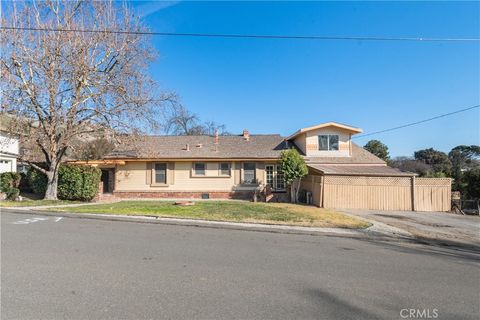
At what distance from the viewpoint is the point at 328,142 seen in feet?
83.0

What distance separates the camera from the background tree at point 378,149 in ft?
168

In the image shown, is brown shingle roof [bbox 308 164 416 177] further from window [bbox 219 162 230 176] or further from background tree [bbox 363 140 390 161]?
background tree [bbox 363 140 390 161]

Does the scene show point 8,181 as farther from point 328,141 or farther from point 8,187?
point 328,141

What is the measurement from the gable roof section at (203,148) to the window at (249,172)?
0.76 metres

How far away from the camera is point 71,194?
20.5 m

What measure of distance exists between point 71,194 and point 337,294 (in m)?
19.6

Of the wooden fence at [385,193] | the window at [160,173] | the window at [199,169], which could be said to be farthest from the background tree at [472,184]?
the window at [160,173]

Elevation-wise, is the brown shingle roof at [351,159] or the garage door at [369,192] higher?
the brown shingle roof at [351,159]

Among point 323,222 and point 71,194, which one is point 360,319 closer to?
point 323,222

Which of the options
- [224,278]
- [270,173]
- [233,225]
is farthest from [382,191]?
[224,278]

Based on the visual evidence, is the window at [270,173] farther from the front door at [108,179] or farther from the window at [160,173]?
the front door at [108,179]

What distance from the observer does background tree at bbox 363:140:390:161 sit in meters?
51.2

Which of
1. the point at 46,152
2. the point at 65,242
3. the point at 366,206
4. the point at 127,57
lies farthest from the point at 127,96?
the point at 366,206

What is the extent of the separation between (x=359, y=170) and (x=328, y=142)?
3.90 metres
